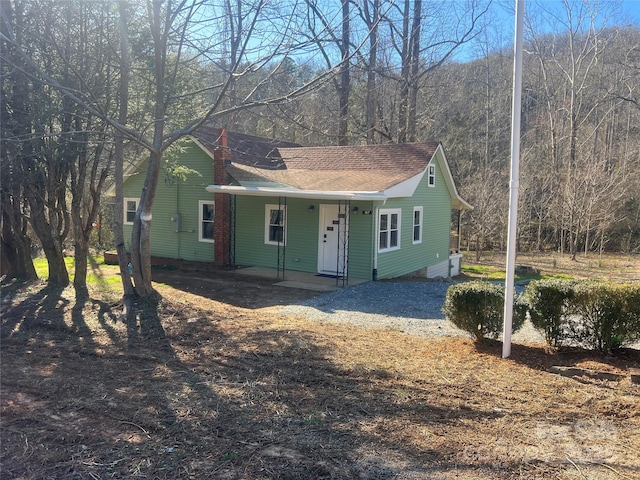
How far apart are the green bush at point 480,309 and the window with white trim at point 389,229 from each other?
291 inches

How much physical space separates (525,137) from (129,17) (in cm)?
3172

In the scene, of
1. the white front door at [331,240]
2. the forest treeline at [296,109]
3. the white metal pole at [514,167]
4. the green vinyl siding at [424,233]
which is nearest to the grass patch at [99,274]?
the forest treeline at [296,109]

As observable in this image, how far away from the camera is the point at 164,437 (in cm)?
393

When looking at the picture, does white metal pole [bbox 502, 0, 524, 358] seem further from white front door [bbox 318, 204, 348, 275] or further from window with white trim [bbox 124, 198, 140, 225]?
window with white trim [bbox 124, 198, 140, 225]

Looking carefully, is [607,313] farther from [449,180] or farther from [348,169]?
[449,180]

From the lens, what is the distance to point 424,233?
17.5 metres

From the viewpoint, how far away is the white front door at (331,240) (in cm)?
1464

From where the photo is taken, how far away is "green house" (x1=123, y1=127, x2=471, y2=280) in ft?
Result: 47.0

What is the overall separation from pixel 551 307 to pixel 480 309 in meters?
0.86

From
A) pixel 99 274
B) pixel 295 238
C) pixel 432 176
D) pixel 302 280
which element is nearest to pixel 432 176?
pixel 432 176

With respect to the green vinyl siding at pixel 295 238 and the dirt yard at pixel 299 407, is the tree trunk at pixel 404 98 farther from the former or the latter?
the dirt yard at pixel 299 407

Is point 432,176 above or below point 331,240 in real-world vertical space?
above

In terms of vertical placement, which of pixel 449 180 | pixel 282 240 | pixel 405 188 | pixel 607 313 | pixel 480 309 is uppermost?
pixel 449 180

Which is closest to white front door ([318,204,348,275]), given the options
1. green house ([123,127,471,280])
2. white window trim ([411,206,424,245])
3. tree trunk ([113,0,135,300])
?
green house ([123,127,471,280])
